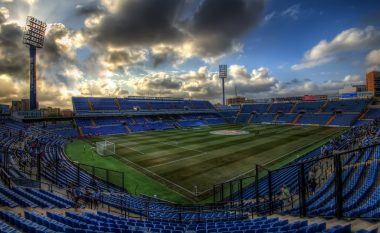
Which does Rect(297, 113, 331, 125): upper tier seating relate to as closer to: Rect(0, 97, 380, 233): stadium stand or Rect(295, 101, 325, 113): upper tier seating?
Rect(0, 97, 380, 233): stadium stand

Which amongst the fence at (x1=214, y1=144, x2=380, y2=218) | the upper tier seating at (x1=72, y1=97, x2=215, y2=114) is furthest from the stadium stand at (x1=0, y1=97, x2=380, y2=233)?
the upper tier seating at (x1=72, y1=97, x2=215, y2=114)

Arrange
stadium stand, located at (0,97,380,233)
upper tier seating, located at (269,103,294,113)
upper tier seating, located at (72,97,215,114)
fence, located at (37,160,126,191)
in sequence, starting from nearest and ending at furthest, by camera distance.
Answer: stadium stand, located at (0,97,380,233)
fence, located at (37,160,126,191)
upper tier seating, located at (72,97,215,114)
upper tier seating, located at (269,103,294,113)

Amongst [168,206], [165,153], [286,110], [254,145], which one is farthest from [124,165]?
[286,110]

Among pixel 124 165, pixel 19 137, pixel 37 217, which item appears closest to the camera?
pixel 37 217

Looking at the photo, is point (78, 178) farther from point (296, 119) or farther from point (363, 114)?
point (363, 114)

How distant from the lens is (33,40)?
2103 inches

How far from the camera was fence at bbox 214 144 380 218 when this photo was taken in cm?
695

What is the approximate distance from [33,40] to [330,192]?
66.8 metres

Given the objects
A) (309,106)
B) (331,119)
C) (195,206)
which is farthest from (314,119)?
(195,206)

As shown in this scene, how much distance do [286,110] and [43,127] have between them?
77.5 meters

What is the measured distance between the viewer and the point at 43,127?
51.3 m

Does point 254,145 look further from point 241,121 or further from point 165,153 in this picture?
point 241,121

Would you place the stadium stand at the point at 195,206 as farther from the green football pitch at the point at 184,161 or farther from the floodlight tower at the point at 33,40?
the floodlight tower at the point at 33,40

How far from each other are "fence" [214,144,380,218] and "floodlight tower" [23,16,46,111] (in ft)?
194
